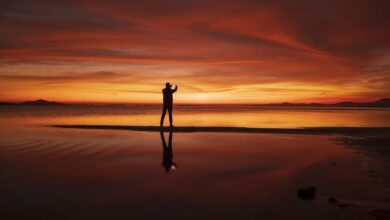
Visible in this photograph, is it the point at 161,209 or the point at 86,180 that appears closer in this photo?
the point at 161,209

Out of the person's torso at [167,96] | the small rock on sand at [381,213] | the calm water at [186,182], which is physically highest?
the person's torso at [167,96]

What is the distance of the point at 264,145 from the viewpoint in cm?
1239

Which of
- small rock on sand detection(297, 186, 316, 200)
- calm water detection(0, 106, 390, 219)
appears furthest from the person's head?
small rock on sand detection(297, 186, 316, 200)

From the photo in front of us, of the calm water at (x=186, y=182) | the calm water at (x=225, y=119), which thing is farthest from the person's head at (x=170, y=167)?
the calm water at (x=225, y=119)

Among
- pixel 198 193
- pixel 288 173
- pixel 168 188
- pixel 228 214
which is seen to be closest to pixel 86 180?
pixel 168 188

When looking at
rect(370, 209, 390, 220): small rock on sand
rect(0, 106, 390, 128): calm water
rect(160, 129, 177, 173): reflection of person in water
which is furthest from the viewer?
rect(0, 106, 390, 128): calm water

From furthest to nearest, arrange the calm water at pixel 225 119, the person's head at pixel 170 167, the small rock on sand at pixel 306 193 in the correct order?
the calm water at pixel 225 119
the person's head at pixel 170 167
the small rock on sand at pixel 306 193

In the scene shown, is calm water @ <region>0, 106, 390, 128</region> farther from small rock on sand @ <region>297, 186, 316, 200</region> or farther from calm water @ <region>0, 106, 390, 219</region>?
small rock on sand @ <region>297, 186, 316, 200</region>

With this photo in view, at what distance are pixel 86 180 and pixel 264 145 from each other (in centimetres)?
759

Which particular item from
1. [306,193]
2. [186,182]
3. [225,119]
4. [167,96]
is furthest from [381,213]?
[225,119]

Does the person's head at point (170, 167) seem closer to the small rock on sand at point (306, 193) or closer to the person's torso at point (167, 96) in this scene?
the small rock on sand at point (306, 193)

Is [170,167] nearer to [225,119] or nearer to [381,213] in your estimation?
[381,213]

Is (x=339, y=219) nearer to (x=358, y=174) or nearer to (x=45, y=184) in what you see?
(x=358, y=174)

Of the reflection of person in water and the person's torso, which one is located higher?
the person's torso
